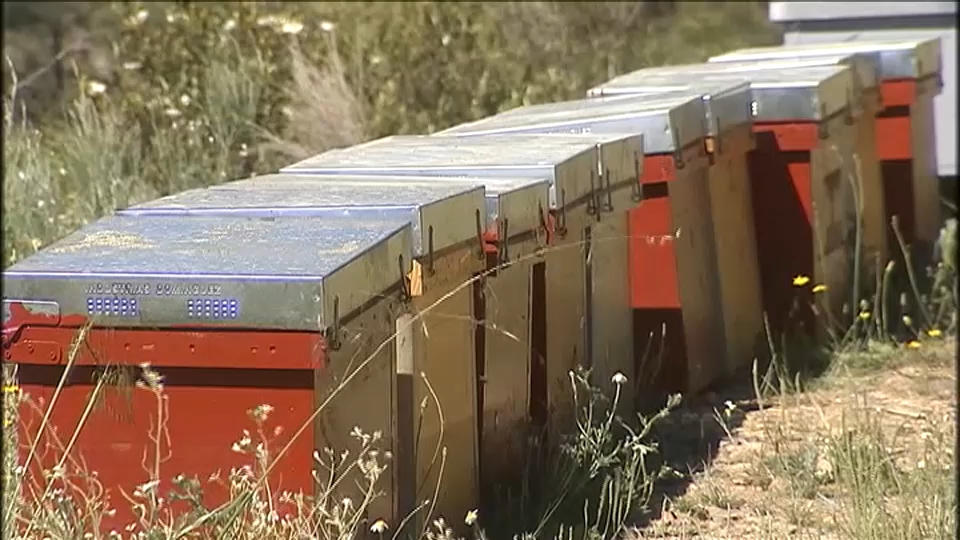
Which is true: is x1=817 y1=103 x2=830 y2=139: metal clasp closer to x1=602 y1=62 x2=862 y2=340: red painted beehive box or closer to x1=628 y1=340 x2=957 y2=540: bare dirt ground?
x1=602 y1=62 x2=862 y2=340: red painted beehive box

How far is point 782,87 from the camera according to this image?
6.98 m

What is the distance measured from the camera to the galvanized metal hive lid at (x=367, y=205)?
4234 millimetres

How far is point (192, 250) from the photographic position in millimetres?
3973

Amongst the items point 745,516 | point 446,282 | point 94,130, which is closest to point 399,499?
point 446,282

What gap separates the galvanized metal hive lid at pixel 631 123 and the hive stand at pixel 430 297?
1418 millimetres

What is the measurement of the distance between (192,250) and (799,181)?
3.76m

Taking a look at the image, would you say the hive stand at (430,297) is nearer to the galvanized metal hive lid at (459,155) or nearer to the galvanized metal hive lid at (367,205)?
the galvanized metal hive lid at (367,205)

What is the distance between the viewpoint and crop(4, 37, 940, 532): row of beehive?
12.5ft

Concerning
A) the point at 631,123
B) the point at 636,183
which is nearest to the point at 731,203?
the point at 631,123

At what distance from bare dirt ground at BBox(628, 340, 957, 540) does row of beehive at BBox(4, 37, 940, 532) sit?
0.37 metres

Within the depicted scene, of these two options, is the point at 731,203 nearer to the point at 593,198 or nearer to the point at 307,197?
the point at 593,198

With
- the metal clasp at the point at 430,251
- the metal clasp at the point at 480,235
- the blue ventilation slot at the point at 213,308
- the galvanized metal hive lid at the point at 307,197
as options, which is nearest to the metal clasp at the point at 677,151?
the galvanized metal hive lid at the point at 307,197

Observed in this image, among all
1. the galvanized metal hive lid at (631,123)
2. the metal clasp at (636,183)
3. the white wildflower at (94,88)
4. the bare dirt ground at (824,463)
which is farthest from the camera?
the white wildflower at (94,88)

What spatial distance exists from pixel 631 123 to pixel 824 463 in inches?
54.5
